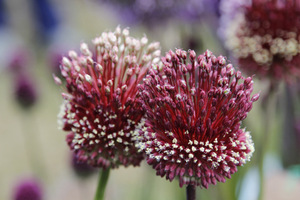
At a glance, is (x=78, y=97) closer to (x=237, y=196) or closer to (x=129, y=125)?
(x=129, y=125)

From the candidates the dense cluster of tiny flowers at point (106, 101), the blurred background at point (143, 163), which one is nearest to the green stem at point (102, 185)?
the dense cluster of tiny flowers at point (106, 101)

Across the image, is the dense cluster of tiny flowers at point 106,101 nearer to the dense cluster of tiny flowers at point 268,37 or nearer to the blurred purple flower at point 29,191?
the dense cluster of tiny flowers at point 268,37

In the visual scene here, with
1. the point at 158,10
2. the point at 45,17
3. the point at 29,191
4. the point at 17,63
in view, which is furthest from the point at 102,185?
the point at 45,17

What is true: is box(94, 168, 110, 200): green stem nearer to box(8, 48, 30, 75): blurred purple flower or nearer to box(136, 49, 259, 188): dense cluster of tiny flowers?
box(136, 49, 259, 188): dense cluster of tiny flowers

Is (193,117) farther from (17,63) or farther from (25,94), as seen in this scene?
(17,63)

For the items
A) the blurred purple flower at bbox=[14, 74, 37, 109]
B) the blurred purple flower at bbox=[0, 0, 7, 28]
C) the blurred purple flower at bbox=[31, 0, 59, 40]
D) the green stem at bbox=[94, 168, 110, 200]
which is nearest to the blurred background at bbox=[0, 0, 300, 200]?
the blurred purple flower at bbox=[14, 74, 37, 109]

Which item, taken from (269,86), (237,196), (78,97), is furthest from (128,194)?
(78,97)
